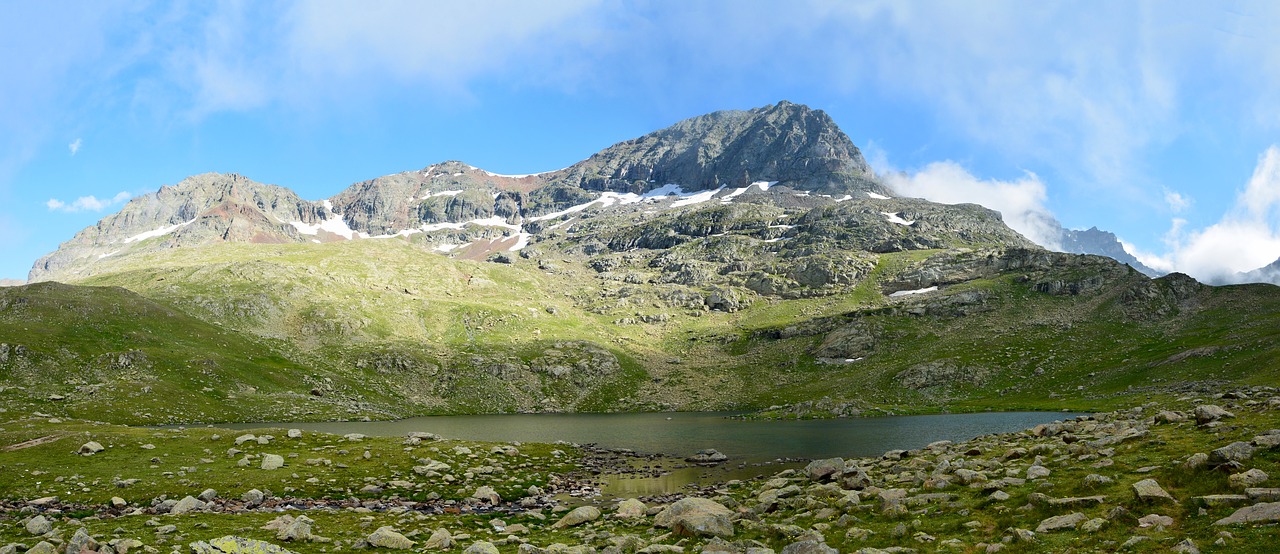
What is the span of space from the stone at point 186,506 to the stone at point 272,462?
10337 mm

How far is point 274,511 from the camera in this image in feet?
103

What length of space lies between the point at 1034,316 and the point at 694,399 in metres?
112

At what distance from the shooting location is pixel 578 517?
31047 millimetres

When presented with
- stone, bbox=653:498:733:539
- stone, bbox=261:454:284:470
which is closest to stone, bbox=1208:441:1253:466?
stone, bbox=653:498:733:539

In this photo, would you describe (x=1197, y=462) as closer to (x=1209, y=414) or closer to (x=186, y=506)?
(x=1209, y=414)

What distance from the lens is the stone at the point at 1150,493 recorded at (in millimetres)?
18234

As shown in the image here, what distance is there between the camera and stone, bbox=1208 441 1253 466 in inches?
781

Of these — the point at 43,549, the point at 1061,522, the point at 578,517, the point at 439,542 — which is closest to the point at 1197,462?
the point at 1061,522

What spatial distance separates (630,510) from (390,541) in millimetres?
12157

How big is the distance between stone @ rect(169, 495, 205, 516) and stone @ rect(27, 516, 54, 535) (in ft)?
15.3

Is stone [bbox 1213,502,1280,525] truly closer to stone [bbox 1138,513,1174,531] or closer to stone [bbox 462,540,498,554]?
stone [bbox 1138,513,1174,531]

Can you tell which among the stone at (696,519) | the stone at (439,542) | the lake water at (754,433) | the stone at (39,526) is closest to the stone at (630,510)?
the stone at (696,519)

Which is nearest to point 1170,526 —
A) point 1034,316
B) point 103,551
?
point 103,551

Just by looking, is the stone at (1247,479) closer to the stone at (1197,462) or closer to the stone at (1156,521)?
the stone at (1197,462)
